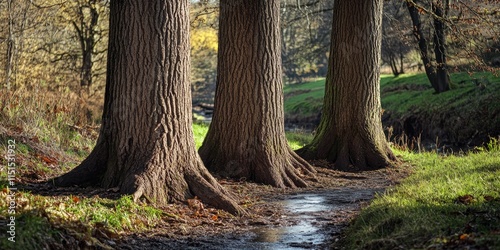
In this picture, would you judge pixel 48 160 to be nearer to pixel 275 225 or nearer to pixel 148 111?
pixel 148 111

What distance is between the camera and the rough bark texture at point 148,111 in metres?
8.87

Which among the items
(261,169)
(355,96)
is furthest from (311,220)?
(355,96)

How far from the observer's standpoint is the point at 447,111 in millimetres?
26656

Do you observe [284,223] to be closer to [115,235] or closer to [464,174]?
[115,235]

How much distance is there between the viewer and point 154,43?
29.2 ft

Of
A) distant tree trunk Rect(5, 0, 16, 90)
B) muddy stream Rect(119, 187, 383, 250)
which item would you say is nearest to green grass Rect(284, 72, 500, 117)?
muddy stream Rect(119, 187, 383, 250)

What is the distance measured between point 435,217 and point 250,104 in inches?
235

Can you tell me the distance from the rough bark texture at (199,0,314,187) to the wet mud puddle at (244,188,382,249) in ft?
3.89

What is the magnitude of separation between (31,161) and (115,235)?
192 inches

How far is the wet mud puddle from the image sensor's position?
24.8ft

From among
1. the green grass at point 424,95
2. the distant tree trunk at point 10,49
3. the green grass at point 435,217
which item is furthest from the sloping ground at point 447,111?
the green grass at point 435,217

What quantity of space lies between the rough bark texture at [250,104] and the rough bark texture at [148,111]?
117 inches

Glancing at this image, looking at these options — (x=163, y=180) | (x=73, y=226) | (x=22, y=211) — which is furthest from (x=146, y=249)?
(x=163, y=180)

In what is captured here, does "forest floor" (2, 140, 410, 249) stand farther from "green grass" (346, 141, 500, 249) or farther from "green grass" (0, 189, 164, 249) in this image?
"green grass" (346, 141, 500, 249)
